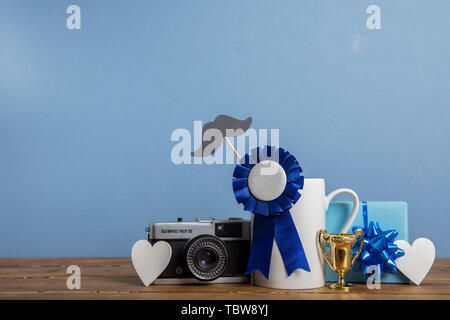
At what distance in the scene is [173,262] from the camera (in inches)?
30.4

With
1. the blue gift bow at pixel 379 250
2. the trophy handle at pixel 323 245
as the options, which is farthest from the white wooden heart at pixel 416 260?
the trophy handle at pixel 323 245

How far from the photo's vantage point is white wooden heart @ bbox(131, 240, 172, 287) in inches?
29.6

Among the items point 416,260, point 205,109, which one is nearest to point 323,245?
point 416,260

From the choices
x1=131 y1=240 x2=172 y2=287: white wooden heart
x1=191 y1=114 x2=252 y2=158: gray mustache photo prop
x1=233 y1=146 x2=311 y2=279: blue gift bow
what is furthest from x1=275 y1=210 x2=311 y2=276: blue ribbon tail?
x1=191 y1=114 x2=252 y2=158: gray mustache photo prop

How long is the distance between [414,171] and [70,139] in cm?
101

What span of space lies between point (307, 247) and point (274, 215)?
8 centimetres

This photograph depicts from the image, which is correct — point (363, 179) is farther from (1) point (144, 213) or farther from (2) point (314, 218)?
(1) point (144, 213)

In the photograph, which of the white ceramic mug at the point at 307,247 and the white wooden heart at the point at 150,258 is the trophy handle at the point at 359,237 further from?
the white wooden heart at the point at 150,258

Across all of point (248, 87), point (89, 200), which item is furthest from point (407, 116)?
point (89, 200)

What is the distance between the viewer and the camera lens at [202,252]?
745 millimetres

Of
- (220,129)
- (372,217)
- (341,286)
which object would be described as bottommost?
(341,286)

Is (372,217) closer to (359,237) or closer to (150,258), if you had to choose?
(359,237)

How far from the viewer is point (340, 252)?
0.73 metres

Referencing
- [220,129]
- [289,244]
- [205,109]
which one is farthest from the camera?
[205,109]
